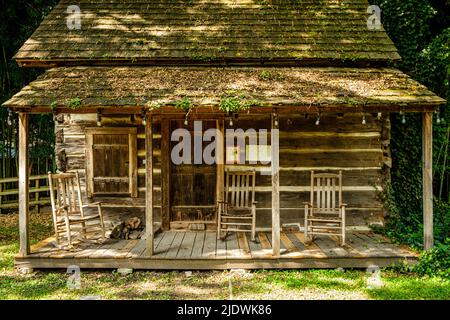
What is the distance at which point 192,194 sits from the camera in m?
7.59

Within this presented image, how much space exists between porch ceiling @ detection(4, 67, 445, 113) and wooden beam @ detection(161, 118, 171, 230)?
1134 mm

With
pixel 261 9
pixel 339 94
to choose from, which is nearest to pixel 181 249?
pixel 339 94

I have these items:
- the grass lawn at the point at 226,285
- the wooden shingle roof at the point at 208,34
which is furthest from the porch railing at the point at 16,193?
the grass lawn at the point at 226,285

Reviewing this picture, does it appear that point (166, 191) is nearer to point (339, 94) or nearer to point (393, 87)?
point (339, 94)

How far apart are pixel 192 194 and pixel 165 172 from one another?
71cm

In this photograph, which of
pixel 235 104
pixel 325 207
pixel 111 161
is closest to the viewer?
pixel 235 104

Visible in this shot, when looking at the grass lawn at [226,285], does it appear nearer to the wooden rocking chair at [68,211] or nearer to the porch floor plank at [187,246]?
the porch floor plank at [187,246]

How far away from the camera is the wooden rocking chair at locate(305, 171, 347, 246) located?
6285 millimetres

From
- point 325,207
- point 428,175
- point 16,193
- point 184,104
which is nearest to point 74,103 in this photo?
point 184,104

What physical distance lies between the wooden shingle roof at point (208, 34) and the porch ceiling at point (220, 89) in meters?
0.31

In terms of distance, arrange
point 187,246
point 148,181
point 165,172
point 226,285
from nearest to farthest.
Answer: point 226,285, point 148,181, point 187,246, point 165,172

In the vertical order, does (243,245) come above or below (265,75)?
below

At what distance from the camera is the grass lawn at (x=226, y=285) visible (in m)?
4.90

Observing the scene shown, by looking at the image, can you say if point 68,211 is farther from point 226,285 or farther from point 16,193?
point 16,193
